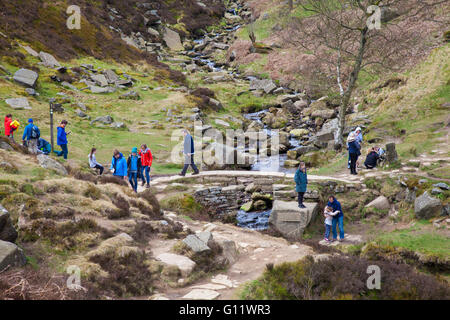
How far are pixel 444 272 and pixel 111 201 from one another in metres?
10.0

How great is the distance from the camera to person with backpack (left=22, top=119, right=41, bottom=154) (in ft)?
55.9

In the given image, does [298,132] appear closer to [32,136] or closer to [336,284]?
[32,136]

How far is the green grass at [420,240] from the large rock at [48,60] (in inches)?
1277

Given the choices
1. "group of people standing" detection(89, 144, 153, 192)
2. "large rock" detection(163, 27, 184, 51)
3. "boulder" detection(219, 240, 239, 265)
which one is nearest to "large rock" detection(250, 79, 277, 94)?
"large rock" detection(163, 27, 184, 51)

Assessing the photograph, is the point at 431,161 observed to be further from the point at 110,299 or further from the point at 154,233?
the point at 110,299

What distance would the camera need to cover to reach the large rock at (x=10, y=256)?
6543 mm

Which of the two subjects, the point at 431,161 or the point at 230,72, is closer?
the point at 431,161

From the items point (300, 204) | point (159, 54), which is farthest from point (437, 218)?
point (159, 54)

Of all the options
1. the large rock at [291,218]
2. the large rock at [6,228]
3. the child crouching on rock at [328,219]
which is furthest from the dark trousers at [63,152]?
the child crouching on rock at [328,219]

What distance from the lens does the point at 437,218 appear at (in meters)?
12.2

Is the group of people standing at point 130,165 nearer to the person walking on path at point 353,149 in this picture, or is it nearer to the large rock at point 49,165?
the large rock at point 49,165

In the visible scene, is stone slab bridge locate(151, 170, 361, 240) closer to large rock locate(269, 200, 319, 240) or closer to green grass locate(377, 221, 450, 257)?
large rock locate(269, 200, 319, 240)

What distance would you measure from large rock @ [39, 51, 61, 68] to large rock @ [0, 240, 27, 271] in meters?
31.0

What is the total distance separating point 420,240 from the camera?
1107cm
